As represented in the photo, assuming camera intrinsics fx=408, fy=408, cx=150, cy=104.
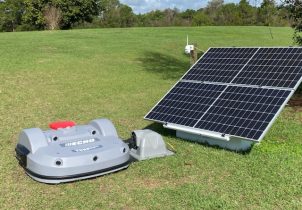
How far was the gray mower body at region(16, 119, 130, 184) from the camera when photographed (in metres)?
6.29

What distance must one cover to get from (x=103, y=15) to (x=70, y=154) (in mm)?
68387

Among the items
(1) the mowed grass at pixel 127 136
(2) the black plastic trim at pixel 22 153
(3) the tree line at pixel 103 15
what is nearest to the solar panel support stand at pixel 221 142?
(1) the mowed grass at pixel 127 136

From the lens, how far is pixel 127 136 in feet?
29.6

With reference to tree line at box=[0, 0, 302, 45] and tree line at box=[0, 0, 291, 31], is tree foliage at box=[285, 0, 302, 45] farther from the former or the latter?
tree line at box=[0, 0, 291, 31]

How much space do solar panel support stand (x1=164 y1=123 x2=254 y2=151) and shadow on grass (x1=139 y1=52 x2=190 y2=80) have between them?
808cm

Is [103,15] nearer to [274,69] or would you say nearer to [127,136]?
[127,136]

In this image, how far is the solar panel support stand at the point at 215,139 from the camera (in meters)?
7.54

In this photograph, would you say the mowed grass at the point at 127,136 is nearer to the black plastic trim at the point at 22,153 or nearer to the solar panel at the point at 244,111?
the black plastic trim at the point at 22,153

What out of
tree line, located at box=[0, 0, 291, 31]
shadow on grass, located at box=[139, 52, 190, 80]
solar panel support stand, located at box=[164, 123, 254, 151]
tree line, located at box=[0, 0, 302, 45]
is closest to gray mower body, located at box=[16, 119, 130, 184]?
solar panel support stand, located at box=[164, 123, 254, 151]

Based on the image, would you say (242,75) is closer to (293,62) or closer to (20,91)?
(293,62)

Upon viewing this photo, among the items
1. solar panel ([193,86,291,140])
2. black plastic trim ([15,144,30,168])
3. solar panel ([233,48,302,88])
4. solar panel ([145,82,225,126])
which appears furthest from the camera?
solar panel ([145,82,225,126])

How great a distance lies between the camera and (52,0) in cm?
5497

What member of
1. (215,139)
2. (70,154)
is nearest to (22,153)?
(70,154)

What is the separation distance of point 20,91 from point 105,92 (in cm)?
276
